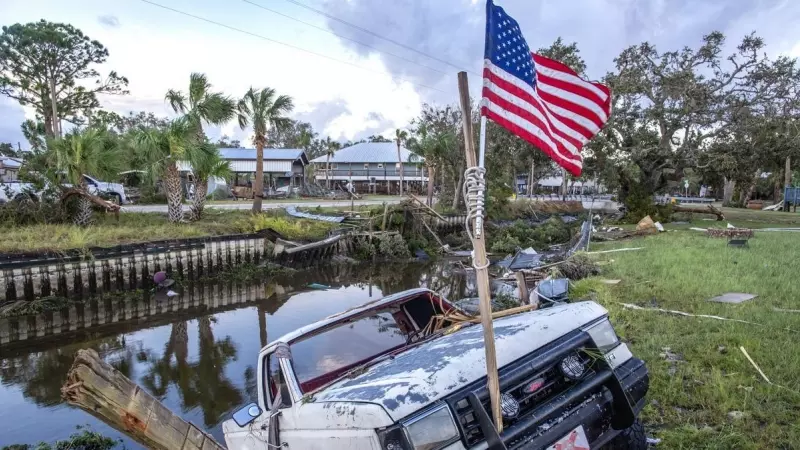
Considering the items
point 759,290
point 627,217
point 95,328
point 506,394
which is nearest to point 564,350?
point 506,394

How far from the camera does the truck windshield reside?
420cm

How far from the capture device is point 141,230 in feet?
52.6

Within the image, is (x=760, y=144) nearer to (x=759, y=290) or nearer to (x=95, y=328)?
(x=759, y=290)

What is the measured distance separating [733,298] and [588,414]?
6329mm

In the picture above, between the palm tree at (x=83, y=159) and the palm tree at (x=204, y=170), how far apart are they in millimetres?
2594

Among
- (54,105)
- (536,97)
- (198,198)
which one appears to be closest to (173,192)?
(198,198)

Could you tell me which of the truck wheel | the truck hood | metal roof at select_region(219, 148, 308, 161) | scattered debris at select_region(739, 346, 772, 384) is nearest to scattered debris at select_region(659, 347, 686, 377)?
scattered debris at select_region(739, 346, 772, 384)

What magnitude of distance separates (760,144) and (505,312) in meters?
27.1

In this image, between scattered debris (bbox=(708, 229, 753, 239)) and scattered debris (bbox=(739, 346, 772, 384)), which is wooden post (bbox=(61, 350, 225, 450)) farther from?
scattered debris (bbox=(708, 229, 753, 239))

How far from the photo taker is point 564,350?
10.1 ft

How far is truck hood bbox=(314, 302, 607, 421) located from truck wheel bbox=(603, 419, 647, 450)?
77 cm

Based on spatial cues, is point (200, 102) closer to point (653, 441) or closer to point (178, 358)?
point (178, 358)

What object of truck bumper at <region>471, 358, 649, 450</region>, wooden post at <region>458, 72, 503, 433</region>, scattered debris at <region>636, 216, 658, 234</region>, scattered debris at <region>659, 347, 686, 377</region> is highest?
wooden post at <region>458, 72, 503, 433</region>

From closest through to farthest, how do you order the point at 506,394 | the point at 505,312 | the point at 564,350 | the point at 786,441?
the point at 506,394
the point at 564,350
the point at 786,441
the point at 505,312
